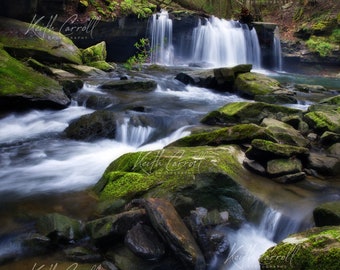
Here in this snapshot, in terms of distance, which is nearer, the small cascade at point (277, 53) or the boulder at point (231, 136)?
the boulder at point (231, 136)

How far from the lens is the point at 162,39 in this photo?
68.2ft

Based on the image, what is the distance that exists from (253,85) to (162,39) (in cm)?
978

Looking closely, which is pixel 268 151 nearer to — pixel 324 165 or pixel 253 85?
pixel 324 165

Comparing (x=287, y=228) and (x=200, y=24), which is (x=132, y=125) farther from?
(x=200, y=24)

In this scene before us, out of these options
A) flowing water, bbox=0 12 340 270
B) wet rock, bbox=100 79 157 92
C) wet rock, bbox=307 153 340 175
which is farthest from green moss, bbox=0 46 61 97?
wet rock, bbox=307 153 340 175

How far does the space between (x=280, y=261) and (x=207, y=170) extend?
173 centimetres

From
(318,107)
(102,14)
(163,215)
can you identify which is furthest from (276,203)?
(102,14)

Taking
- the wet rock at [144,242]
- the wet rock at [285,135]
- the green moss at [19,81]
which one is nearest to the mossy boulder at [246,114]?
the wet rock at [285,135]

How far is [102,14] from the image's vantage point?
1802 centimetres

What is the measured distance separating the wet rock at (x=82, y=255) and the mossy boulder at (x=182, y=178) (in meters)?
1.01

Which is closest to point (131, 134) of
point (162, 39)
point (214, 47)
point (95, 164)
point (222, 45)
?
point (95, 164)

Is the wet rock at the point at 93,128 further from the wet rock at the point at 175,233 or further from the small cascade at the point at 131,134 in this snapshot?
the wet rock at the point at 175,233

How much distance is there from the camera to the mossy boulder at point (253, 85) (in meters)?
12.2

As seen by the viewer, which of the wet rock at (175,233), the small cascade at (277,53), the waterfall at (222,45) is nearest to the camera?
the wet rock at (175,233)
